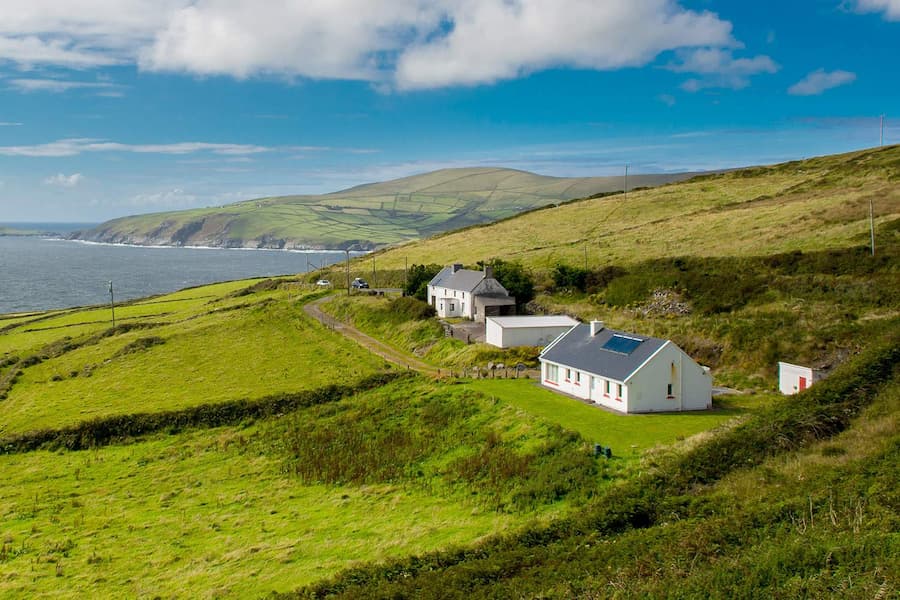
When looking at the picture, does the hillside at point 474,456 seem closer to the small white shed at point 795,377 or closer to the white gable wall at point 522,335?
the small white shed at point 795,377

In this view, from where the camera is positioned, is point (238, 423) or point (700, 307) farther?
point (700, 307)

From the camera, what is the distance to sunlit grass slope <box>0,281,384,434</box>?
4194 centimetres

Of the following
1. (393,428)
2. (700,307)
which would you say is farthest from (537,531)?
(700,307)

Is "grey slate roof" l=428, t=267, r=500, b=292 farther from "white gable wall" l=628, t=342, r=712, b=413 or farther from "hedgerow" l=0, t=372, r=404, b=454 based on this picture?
"white gable wall" l=628, t=342, r=712, b=413

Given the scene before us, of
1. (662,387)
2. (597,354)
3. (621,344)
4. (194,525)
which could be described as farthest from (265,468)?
(662,387)

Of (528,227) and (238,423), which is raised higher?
(528,227)

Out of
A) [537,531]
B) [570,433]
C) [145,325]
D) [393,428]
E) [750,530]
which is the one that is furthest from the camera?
[145,325]

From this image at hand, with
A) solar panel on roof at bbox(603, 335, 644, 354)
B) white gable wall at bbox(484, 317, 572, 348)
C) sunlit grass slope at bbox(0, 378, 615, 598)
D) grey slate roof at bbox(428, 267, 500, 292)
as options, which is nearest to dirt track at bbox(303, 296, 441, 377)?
white gable wall at bbox(484, 317, 572, 348)

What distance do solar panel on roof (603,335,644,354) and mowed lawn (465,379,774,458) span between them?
3.47 metres

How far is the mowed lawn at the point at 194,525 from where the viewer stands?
66.6 feet

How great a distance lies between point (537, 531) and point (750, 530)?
5941 mm

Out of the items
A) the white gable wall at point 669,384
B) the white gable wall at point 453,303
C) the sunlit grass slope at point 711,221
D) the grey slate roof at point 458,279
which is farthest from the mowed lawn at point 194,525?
the sunlit grass slope at point 711,221

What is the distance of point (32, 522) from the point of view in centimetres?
2525

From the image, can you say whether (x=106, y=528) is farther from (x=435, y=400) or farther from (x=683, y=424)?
(x=683, y=424)
